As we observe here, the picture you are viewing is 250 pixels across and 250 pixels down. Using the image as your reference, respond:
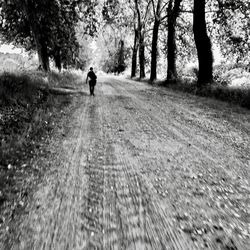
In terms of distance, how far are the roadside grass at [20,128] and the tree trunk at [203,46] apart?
8.54 m

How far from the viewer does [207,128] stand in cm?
613

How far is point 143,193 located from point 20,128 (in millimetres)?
3729

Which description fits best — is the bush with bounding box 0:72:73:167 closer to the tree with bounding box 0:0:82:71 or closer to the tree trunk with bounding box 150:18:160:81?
the tree with bounding box 0:0:82:71

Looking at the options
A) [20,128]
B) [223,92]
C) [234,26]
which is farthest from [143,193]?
[234,26]

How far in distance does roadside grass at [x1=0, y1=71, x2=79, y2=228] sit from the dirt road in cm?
41

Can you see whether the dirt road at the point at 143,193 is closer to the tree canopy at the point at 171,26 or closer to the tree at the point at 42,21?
the tree canopy at the point at 171,26

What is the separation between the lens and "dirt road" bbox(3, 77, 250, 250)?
2312 millimetres

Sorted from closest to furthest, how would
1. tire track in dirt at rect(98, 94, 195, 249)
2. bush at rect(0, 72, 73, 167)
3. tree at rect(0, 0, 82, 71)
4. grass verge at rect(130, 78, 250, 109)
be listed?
tire track in dirt at rect(98, 94, 195, 249) → bush at rect(0, 72, 73, 167) → grass verge at rect(130, 78, 250, 109) → tree at rect(0, 0, 82, 71)

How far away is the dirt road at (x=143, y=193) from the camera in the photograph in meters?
2.31

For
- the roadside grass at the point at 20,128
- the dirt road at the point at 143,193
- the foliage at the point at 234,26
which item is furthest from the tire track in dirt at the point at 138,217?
the foliage at the point at 234,26

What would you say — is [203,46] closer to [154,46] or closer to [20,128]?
[154,46]

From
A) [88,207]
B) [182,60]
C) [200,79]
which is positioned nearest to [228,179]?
[88,207]

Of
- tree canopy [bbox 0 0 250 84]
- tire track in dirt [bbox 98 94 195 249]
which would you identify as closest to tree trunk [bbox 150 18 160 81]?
tree canopy [bbox 0 0 250 84]

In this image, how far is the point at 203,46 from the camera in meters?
13.7
